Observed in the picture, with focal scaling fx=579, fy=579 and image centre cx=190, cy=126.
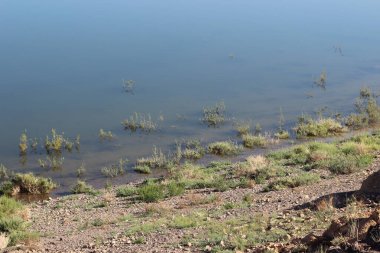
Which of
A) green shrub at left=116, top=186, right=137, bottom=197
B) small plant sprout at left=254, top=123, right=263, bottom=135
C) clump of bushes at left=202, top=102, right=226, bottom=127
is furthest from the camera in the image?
clump of bushes at left=202, top=102, right=226, bottom=127

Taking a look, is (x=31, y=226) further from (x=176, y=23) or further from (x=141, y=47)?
(x=176, y=23)

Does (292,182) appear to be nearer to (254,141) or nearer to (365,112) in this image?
(254,141)

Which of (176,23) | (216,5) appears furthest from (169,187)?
(216,5)

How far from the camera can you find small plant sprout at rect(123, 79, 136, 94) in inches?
1160

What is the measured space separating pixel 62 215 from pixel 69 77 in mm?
17104

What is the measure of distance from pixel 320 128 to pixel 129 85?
10.7 metres

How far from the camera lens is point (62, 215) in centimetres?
1531

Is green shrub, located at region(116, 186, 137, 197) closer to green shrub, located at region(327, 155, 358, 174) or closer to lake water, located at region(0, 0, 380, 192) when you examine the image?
lake water, located at region(0, 0, 380, 192)

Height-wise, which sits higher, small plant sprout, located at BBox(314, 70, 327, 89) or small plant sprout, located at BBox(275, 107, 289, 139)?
small plant sprout, located at BBox(314, 70, 327, 89)

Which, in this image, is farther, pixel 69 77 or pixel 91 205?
pixel 69 77

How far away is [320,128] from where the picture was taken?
23812mm

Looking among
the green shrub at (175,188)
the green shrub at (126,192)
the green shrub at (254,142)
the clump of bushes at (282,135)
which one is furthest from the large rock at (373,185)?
the clump of bushes at (282,135)

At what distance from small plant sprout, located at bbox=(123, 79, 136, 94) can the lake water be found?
0.32 metres

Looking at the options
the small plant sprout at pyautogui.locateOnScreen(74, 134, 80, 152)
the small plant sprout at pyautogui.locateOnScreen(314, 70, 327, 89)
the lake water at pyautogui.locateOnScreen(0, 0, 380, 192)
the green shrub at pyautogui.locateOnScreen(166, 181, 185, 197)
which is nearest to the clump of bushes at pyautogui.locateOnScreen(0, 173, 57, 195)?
the lake water at pyautogui.locateOnScreen(0, 0, 380, 192)
